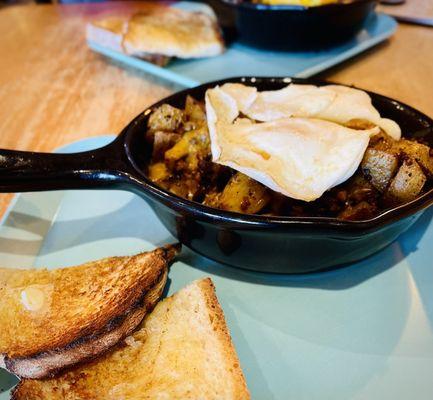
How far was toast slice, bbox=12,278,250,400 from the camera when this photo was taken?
80 centimetres

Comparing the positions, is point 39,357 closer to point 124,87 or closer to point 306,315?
point 306,315

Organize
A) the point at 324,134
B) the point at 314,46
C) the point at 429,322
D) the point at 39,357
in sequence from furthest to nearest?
1. the point at 314,46
2. the point at 324,134
3. the point at 429,322
4. the point at 39,357

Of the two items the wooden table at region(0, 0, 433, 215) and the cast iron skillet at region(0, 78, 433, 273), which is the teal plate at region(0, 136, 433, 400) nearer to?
the cast iron skillet at region(0, 78, 433, 273)

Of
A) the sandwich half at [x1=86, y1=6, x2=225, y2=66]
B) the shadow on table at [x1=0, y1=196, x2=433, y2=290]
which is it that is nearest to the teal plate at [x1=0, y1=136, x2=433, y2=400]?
the shadow on table at [x1=0, y1=196, x2=433, y2=290]

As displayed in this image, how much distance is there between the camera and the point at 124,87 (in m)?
2.17

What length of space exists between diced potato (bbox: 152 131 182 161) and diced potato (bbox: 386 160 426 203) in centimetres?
57

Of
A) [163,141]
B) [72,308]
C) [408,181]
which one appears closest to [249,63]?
[163,141]

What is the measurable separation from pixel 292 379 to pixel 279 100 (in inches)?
29.8

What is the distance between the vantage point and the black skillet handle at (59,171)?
100 cm

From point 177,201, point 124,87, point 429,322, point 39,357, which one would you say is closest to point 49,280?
point 39,357

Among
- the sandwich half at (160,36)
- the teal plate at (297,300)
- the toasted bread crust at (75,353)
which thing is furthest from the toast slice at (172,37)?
the toasted bread crust at (75,353)

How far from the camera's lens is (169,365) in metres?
0.85

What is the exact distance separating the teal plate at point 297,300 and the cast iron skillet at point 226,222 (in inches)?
2.4

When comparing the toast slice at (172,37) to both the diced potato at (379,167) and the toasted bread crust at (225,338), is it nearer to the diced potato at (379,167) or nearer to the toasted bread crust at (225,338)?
the diced potato at (379,167)
